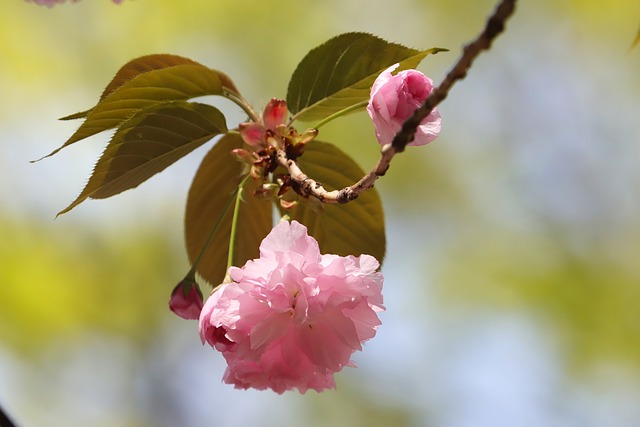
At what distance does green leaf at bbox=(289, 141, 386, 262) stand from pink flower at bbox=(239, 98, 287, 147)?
0.06 metres

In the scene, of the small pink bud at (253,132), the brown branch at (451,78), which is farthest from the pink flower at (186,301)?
the brown branch at (451,78)

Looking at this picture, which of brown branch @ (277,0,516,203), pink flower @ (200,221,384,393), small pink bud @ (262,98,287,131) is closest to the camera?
brown branch @ (277,0,516,203)

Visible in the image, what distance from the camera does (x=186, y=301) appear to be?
64cm

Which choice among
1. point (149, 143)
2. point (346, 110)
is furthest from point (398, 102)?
point (149, 143)

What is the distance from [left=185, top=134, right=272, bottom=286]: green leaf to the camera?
0.72 metres

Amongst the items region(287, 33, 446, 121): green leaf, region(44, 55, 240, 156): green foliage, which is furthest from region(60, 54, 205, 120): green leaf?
region(287, 33, 446, 121): green leaf

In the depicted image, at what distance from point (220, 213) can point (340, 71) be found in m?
0.19

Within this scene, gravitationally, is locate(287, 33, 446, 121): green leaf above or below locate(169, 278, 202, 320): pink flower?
above

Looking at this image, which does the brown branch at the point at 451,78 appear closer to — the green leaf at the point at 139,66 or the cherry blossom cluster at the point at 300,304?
the cherry blossom cluster at the point at 300,304

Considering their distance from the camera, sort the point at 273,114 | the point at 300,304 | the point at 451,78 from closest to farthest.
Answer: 1. the point at 451,78
2. the point at 300,304
3. the point at 273,114

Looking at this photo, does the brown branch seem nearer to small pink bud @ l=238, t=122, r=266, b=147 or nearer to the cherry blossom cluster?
the cherry blossom cluster

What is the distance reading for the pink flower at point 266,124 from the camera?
0.64 m

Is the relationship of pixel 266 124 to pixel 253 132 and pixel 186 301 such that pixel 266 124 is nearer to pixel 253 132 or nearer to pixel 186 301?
pixel 253 132

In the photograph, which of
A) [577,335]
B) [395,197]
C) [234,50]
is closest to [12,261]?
[234,50]
